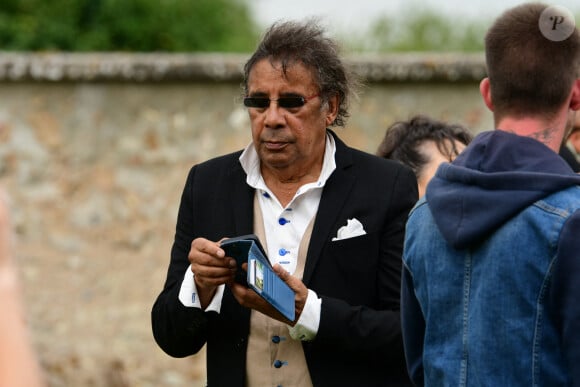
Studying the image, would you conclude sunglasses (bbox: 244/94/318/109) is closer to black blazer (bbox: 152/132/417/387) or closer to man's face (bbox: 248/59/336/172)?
man's face (bbox: 248/59/336/172)

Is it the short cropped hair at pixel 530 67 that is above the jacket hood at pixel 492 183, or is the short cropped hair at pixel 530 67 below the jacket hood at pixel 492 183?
above

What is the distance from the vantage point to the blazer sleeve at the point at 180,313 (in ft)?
10.4

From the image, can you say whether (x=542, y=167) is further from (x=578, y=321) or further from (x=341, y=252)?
(x=341, y=252)

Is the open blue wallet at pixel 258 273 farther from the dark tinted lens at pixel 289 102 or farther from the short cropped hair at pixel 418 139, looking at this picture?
the short cropped hair at pixel 418 139

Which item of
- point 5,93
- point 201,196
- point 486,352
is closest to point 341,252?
point 201,196

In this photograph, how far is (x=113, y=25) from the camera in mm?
11523

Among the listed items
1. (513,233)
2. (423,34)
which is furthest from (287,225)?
(423,34)

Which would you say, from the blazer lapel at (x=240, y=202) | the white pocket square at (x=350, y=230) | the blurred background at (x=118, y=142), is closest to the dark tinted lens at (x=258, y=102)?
the blazer lapel at (x=240, y=202)

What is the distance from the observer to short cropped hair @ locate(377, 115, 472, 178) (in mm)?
3996

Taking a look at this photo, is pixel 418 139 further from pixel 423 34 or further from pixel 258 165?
pixel 423 34

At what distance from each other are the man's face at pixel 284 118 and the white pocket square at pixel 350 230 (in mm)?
239

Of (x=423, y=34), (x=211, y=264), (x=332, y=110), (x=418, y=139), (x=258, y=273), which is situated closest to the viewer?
(x=258, y=273)

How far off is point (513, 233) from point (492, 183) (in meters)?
0.12

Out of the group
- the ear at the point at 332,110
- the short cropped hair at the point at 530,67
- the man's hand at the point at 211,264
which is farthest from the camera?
the ear at the point at 332,110
